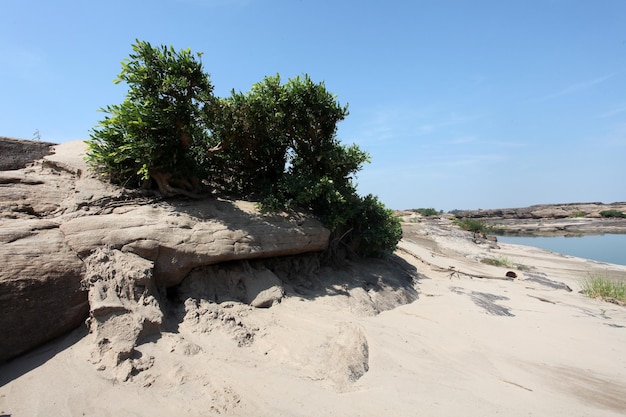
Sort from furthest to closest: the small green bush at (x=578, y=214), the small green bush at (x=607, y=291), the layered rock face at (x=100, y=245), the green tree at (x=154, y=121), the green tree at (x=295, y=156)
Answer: the small green bush at (x=578, y=214), the small green bush at (x=607, y=291), the green tree at (x=295, y=156), the green tree at (x=154, y=121), the layered rock face at (x=100, y=245)

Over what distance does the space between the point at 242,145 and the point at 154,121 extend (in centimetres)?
217

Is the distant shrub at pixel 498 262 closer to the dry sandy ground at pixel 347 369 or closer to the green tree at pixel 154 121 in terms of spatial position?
the dry sandy ground at pixel 347 369

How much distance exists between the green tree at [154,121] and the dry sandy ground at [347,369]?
2.86m

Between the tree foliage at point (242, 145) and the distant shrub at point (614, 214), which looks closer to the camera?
the tree foliage at point (242, 145)

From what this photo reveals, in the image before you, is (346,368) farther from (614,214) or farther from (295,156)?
(614,214)

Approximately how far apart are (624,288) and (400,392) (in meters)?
9.21

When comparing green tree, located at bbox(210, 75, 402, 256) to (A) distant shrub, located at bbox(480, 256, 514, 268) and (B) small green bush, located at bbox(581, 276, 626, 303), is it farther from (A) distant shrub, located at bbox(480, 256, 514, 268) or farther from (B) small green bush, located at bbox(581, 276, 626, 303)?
(A) distant shrub, located at bbox(480, 256, 514, 268)

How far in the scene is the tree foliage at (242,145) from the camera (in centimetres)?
559

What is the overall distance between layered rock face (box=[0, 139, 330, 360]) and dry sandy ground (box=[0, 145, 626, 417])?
1.11 ft

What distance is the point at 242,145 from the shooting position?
7441mm

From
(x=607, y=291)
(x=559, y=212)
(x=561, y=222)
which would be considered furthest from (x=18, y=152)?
(x=559, y=212)

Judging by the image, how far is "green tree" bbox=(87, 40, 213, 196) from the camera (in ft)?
18.0

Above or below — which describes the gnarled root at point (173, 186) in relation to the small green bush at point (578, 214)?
above

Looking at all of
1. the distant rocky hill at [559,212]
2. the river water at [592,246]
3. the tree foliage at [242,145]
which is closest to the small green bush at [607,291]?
the tree foliage at [242,145]
